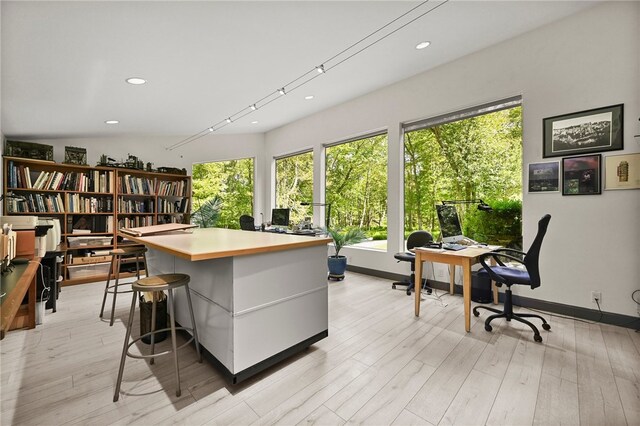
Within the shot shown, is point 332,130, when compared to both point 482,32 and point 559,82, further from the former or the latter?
point 559,82

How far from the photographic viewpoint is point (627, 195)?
2760 millimetres

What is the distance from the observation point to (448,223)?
11.0 ft

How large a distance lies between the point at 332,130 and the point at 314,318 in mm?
3935

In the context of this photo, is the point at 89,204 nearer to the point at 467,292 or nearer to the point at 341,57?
the point at 341,57

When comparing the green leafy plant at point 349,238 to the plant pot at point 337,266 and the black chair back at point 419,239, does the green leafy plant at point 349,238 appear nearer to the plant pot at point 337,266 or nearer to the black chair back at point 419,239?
the plant pot at point 337,266

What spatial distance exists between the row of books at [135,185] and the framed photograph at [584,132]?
20.0 ft

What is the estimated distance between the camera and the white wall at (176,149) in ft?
17.7

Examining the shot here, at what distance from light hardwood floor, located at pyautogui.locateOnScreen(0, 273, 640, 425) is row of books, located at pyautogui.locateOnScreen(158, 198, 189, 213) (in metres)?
3.15

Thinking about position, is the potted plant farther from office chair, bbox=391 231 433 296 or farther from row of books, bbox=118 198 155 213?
row of books, bbox=118 198 155 213

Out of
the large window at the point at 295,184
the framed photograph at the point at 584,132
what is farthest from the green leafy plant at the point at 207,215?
the framed photograph at the point at 584,132

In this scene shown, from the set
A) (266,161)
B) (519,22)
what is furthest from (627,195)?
(266,161)

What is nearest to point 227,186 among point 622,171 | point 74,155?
point 74,155

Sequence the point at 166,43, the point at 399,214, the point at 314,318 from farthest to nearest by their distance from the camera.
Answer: the point at 399,214 < the point at 166,43 < the point at 314,318

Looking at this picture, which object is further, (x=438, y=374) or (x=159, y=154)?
(x=159, y=154)
